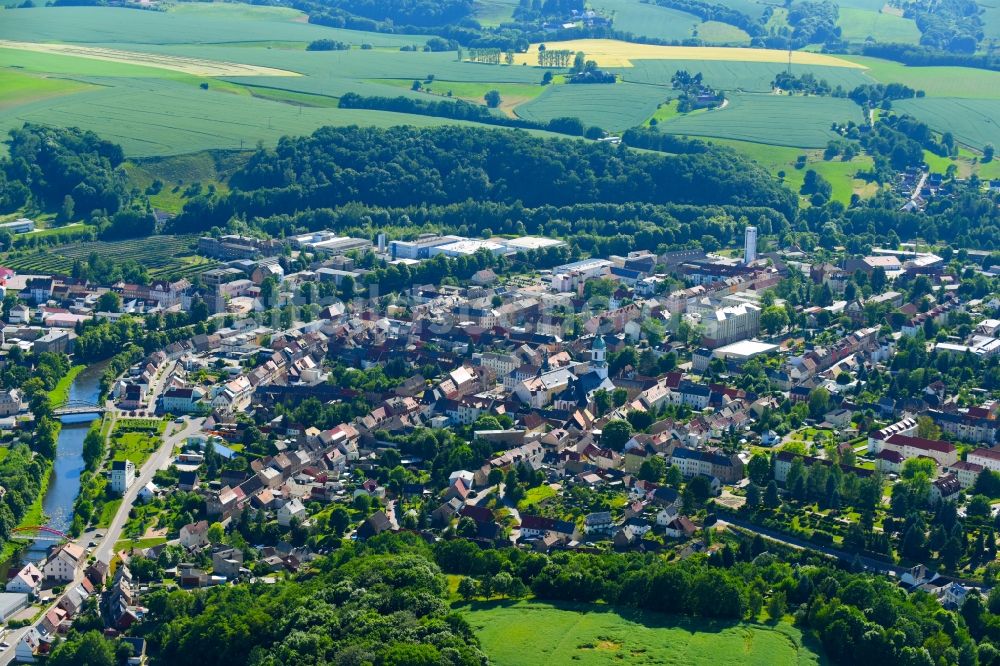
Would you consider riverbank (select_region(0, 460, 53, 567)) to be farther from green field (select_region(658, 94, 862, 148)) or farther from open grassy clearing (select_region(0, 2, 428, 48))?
open grassy clearing (select_region(0, 2, 428, 48))

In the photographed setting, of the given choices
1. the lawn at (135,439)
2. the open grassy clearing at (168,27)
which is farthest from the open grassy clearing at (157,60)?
the lawn at (135,439)

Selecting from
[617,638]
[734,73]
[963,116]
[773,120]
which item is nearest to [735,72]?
[734,73]

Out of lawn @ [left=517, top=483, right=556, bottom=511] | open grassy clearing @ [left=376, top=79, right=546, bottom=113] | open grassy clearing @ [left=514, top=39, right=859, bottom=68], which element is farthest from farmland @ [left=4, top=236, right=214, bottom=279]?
open grassy clearing @ [left=514, top=39, right=859, bottom=68]

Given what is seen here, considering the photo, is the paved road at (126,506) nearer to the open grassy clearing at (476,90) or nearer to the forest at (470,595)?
the forest at (470,595)

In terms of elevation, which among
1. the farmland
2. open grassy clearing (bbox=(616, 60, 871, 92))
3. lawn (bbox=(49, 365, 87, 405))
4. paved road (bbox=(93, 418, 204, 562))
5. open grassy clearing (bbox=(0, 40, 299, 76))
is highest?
open grassy clearing (bbox=(616, 60, 871, 92))

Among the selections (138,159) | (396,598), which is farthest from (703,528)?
(138,159)

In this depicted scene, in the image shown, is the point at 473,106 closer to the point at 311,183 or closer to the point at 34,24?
the point at 311,183
